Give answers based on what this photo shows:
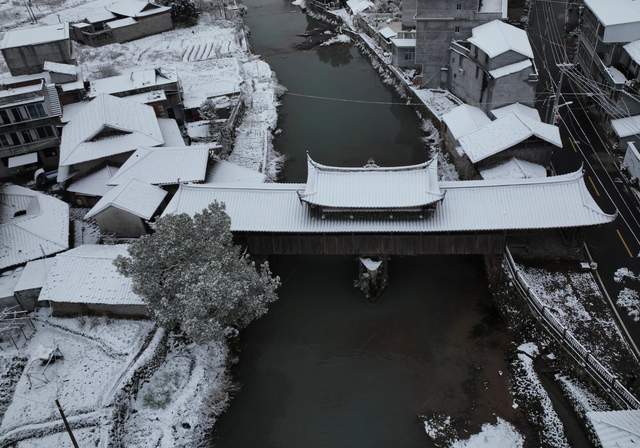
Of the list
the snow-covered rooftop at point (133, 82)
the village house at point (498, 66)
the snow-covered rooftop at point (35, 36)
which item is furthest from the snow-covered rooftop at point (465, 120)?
the snow-covered rooftop at point (35, 36)

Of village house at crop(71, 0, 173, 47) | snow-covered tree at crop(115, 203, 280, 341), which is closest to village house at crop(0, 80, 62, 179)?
snow-covered tree at crop(115, 203, 280, 341)

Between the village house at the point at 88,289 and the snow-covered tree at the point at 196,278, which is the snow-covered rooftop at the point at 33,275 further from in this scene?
the snow-covered tree at the point at 196,278

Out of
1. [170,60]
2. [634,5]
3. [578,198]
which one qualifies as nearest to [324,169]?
[578,198]

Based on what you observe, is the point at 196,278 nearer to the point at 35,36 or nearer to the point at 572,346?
the point at 572,346

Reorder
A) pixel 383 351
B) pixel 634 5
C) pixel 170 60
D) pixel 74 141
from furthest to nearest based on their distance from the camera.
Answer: pixel 170 60 < pixel 634 5 < pixel 74 141 < pixel 383 351

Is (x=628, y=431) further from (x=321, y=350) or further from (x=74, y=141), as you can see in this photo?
(x=74, y=141)
